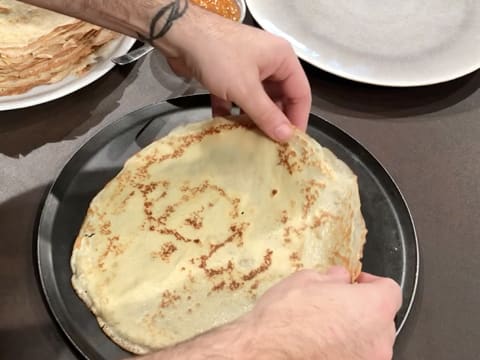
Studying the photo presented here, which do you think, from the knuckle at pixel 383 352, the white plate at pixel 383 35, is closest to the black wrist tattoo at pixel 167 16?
the white plate at pixel 383 35

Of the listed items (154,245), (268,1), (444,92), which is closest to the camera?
(154,245)

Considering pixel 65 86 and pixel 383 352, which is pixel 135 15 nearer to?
pixel 65 86

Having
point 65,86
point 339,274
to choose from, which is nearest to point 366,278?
point 339,274

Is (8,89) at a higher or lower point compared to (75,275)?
higher

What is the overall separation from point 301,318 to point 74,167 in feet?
2.06

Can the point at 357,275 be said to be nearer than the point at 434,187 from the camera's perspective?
Yes

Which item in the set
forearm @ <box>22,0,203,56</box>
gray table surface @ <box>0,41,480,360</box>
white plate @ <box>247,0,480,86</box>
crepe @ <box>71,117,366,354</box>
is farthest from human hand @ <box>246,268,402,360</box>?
white plate @ <box>247,0,480,86</box>

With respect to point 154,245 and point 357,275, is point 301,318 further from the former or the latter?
point 154,245

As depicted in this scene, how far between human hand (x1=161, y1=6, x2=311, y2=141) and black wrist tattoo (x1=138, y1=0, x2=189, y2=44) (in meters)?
0.01

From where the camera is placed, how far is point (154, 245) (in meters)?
1.07

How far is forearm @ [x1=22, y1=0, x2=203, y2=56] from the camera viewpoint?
107 centimetres

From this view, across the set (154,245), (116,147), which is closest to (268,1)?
(116,147)

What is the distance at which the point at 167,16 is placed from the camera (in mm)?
1070

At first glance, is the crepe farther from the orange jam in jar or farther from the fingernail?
the orange jam in jar
